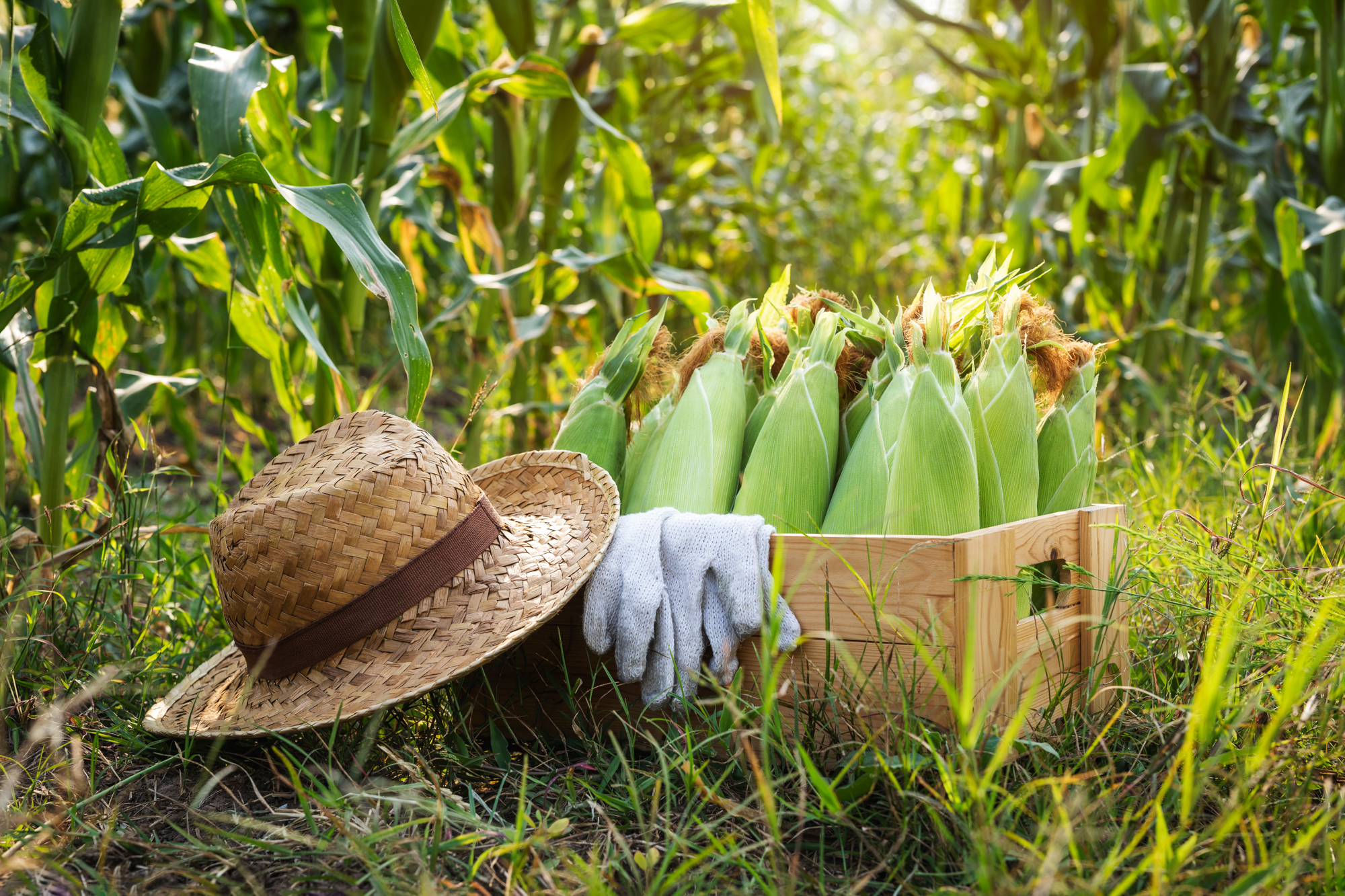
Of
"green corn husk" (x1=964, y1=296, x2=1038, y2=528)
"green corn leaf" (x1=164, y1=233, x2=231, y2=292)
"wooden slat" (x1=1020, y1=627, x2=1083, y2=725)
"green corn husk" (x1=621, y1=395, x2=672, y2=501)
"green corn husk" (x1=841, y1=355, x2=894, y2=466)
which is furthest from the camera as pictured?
"green corn leaf" (x1=164, y1=233, x2=231, y2=292)

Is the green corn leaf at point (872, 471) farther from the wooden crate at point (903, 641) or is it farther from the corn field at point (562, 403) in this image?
the corn field at point (562, 403)

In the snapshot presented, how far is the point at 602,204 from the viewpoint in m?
2.59

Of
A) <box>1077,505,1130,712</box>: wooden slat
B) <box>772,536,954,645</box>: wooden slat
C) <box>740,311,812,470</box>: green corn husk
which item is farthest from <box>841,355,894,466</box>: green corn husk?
<box>1077,505,1130,712</box>: wooden slat

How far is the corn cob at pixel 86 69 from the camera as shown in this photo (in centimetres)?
150

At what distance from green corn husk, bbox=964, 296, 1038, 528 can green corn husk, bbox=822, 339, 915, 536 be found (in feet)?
0.38

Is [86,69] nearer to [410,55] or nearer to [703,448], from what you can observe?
[410,55]

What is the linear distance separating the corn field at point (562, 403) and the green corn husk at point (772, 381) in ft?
0.62

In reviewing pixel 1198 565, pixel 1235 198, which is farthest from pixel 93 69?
pixel 1235 198

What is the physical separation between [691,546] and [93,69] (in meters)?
1.32

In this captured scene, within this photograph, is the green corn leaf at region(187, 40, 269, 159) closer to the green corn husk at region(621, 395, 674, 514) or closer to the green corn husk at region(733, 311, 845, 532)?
the green corn husk at region(621, 395, 674, 514)

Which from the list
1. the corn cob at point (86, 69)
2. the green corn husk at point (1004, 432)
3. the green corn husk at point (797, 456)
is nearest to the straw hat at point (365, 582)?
the green corn husk at point (797, 456)

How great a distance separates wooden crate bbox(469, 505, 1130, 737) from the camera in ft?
3.78

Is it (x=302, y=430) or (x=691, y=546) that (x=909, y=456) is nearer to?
(x=691, y=546)

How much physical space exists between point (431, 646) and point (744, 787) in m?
0.46
